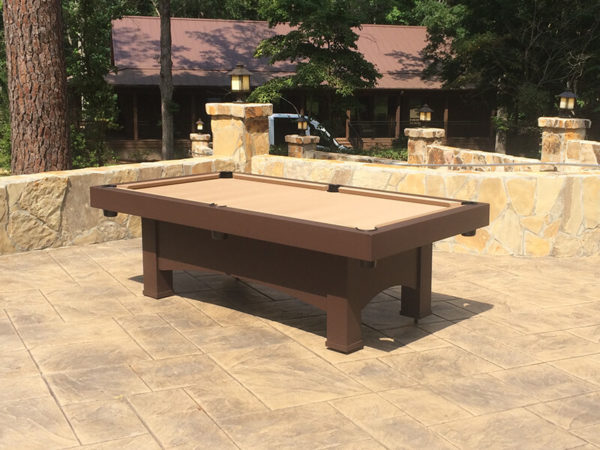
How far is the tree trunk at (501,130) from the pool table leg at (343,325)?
23.2 m

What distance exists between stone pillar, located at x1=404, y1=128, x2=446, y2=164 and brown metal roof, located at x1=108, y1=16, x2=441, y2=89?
470 inches

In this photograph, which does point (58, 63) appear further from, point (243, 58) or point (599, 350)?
point (243, 58)

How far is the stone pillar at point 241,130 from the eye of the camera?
974 centimetres

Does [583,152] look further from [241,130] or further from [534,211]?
[241,130]

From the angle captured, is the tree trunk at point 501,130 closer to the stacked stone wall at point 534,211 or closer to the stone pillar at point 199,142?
the stone pillar at point 199,142

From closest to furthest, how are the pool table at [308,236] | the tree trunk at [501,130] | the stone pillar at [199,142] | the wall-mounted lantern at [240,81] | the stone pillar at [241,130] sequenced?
the pool table at [308,236]
the stone pillar at [241,130]
the wall-mounted lantern at [240,81]
the stone pillar at [199,142]
the tree trunk at [501,130]

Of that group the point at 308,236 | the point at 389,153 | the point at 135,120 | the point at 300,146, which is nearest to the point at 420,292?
the point at 308,236

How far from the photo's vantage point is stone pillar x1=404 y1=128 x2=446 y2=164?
17016mm

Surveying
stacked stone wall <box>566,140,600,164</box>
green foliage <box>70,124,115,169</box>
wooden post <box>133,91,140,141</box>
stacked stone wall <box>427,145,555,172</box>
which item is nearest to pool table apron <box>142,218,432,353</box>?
stacked stone wall <box>427,145,555,172</box>

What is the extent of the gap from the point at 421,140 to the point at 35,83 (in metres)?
9.92

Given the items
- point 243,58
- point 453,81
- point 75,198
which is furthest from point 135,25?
point 75,198

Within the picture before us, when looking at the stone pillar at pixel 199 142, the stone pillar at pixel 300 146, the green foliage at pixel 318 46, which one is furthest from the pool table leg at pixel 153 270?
the green foliage at pixel 318 46

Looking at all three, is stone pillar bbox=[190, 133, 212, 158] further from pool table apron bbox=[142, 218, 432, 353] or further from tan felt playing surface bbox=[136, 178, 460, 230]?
pool table apron bbox=[142, 218, 432, 353]

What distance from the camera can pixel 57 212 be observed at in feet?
26.1
